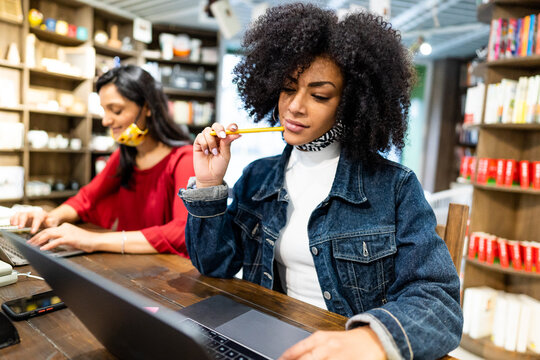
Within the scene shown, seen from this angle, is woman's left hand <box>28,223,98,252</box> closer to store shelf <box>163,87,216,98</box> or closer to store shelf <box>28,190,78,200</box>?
store shelf <box>28,190,78,200</box>

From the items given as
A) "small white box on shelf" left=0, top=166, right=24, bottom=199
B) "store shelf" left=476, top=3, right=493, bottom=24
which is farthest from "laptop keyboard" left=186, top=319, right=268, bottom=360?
"small white box on shelf" left=0, top=166, right=24, bottom=199

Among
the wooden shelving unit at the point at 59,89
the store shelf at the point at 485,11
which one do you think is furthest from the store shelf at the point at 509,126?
the wooden shelving unit at the point at 59,89

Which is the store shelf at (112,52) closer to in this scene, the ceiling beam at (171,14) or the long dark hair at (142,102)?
the ceiling beam at (171,14)

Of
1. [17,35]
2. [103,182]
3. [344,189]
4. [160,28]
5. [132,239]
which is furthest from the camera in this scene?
[160,28]

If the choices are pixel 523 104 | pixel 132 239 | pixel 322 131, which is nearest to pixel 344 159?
pixel 322 131

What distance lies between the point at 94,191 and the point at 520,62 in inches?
104

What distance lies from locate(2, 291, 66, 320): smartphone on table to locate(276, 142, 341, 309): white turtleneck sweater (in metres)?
0.58

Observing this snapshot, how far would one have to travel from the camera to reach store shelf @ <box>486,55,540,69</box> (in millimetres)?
2275

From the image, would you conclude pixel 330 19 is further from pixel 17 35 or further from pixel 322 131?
pixel 17 35

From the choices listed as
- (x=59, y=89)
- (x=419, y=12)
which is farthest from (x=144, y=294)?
(x=419, y=12)

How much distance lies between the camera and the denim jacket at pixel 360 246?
0.71 m

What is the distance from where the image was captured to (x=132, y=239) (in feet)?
4.19

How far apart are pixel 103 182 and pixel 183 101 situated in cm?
321

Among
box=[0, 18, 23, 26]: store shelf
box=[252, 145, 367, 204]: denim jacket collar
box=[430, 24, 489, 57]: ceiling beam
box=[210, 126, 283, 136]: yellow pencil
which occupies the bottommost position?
box=[252, 145, 367, 204]: denim jacket collar
